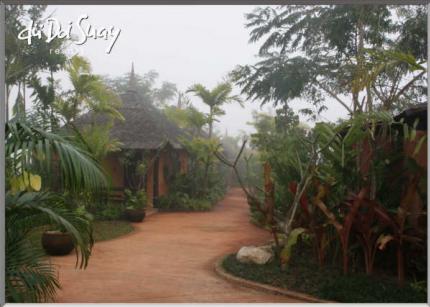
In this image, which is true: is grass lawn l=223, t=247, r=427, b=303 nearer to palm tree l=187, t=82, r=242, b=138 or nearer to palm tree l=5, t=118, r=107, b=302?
palm tree l=5, t=118, r=107, b=302

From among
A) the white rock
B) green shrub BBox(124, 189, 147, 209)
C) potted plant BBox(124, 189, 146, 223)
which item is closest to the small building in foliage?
green shrub BBox(124, 189, 147, 209)

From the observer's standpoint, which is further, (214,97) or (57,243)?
(214,97)

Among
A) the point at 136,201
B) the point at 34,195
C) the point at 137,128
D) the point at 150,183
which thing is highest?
the point at 137,128

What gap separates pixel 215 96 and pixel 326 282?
27.1 ft

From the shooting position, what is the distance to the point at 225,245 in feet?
22.1

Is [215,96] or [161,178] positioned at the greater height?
[215,96]

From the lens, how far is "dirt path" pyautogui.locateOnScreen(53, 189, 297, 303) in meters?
4.05

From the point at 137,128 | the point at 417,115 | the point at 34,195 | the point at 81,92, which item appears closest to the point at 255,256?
the point at 417,115

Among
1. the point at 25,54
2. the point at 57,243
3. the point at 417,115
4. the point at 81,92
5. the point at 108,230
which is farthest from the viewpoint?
the point at 81,92

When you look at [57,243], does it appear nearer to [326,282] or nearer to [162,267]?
[162,267]

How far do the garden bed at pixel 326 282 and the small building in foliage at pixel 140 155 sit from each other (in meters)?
6.13

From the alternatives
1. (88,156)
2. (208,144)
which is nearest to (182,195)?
(208,144)

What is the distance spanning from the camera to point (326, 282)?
4.21m

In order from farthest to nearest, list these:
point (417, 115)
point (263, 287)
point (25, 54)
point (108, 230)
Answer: point (108, 230), point (25, 54), point (417, 115), point (263, 287)
